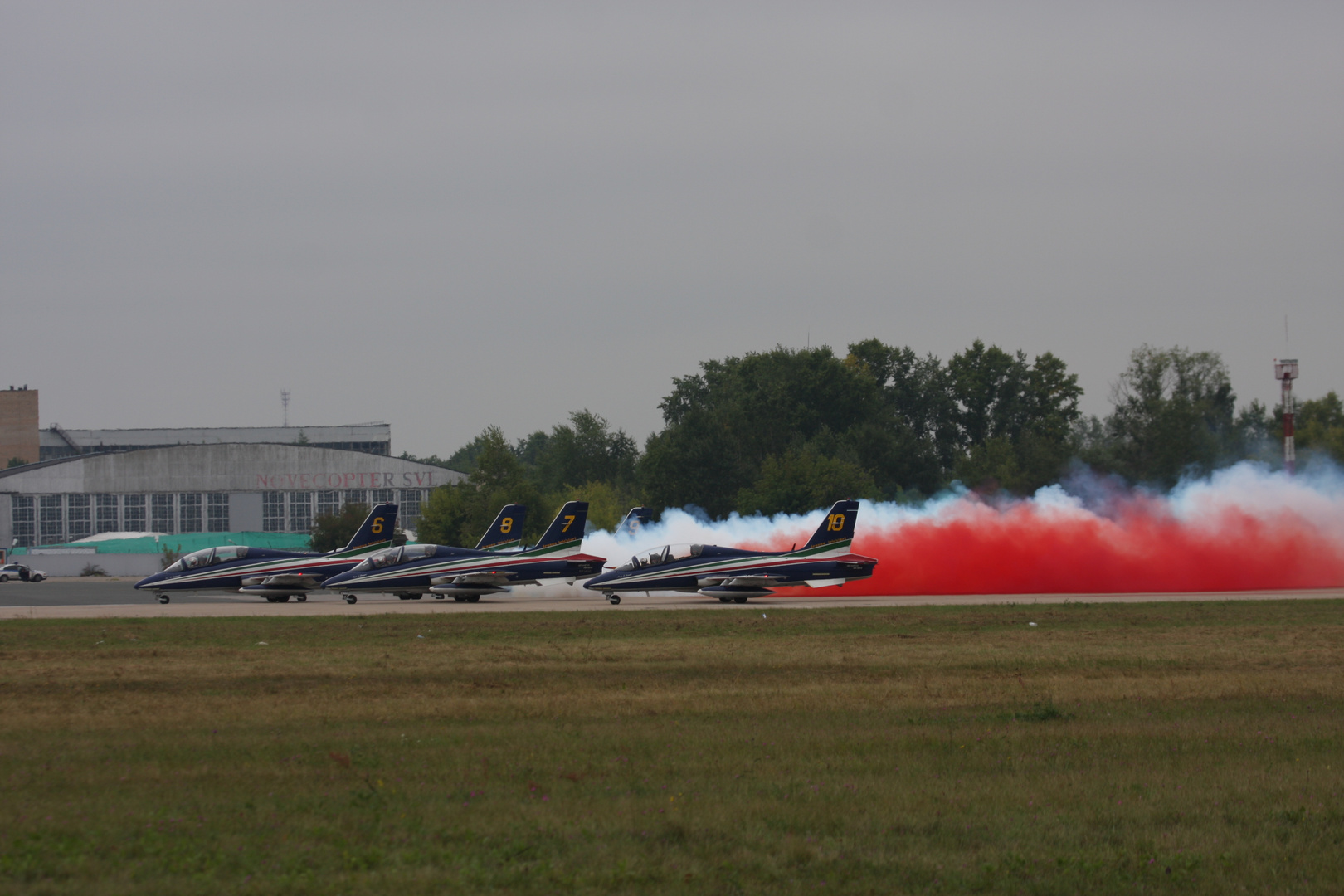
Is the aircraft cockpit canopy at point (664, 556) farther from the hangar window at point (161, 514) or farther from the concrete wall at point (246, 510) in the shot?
the hangar window at point (161, 514)

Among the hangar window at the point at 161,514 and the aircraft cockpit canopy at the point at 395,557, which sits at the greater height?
the hangar window at the point at 161,514

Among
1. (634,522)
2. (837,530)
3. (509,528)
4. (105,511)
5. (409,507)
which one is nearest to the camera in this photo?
(837,530)

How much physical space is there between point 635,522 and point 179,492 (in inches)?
3078

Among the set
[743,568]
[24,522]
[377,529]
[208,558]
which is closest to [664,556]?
[743,568]

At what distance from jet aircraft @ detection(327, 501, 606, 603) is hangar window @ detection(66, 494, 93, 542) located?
87053 mm

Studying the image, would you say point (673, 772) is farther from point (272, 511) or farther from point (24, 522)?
point (24, 522)

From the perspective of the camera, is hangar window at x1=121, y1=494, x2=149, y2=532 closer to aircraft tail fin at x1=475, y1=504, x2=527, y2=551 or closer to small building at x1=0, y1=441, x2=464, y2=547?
small building at x1=0, y1=441, x2=464, y2=547

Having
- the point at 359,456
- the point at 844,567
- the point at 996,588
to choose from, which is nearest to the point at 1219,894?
the point at 844,567

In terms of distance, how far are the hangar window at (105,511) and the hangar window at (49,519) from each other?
11.6 feet

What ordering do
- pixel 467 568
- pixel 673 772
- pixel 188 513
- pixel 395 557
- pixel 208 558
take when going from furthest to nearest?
pixel 188 513 → pixel 208 558 → pixel 395 557 → pixel 467 568 → pixel 673 772

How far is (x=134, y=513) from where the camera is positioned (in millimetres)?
122062

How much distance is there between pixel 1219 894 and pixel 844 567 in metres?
37.1

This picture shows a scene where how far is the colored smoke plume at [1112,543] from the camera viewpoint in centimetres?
5203

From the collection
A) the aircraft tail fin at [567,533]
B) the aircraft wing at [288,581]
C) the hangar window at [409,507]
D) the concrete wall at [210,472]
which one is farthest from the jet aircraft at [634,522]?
the hangar window at [409,507]
